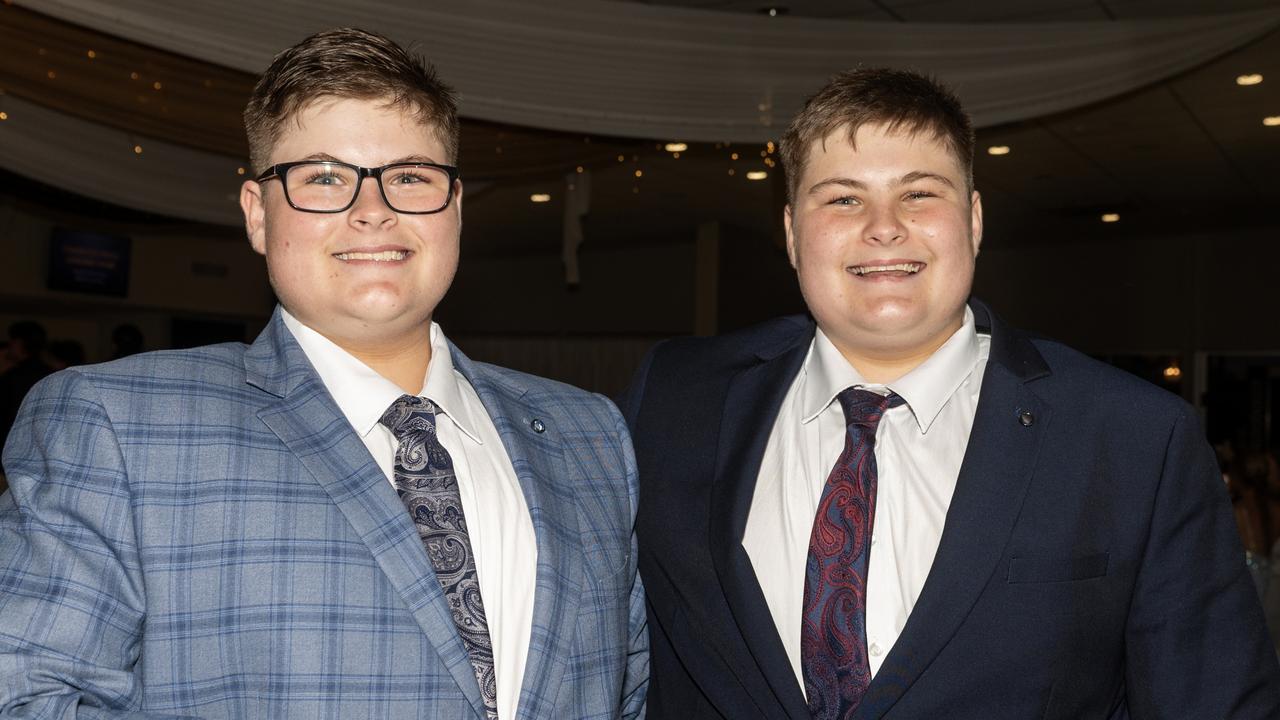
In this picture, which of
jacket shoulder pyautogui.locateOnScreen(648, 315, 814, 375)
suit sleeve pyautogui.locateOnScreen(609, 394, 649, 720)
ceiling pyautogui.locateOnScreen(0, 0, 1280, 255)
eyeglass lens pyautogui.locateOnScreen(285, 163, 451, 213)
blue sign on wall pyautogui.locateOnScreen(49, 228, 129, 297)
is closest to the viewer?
eyeglass lens pyautogui.locateOnScreen(285, 163, 451, 213)

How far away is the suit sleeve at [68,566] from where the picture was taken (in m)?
1.10

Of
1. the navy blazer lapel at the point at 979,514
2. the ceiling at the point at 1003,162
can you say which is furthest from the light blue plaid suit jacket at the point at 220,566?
the ceiling at the point at 1003,162

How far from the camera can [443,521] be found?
135 centimetres

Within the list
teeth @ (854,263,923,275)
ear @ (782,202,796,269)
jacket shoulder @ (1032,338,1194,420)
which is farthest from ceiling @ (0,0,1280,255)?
jacket shoulder @ (1032,338,1194,420)

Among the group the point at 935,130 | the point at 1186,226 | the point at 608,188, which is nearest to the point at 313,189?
the point at 935,130

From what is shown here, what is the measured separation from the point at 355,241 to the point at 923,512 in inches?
34.6

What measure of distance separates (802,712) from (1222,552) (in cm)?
64

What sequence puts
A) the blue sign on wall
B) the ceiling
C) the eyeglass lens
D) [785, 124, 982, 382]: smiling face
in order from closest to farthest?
the eyeglass lens, [785, 124, 982, 382]: smiling face, the ceiling, the blue sign on wall

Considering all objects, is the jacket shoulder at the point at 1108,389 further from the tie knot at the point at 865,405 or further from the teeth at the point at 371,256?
the teeth at the point at 371,256

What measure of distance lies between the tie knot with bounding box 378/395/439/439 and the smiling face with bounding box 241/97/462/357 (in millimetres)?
91

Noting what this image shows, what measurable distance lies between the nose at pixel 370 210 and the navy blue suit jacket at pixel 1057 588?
2.18 feet

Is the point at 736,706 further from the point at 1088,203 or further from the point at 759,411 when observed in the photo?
the point at 1088,203

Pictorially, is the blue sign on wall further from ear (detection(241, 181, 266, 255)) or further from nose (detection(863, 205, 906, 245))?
nose (detection(863, 205, 906, 245))

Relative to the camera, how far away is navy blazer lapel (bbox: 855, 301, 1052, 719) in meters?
1.45
